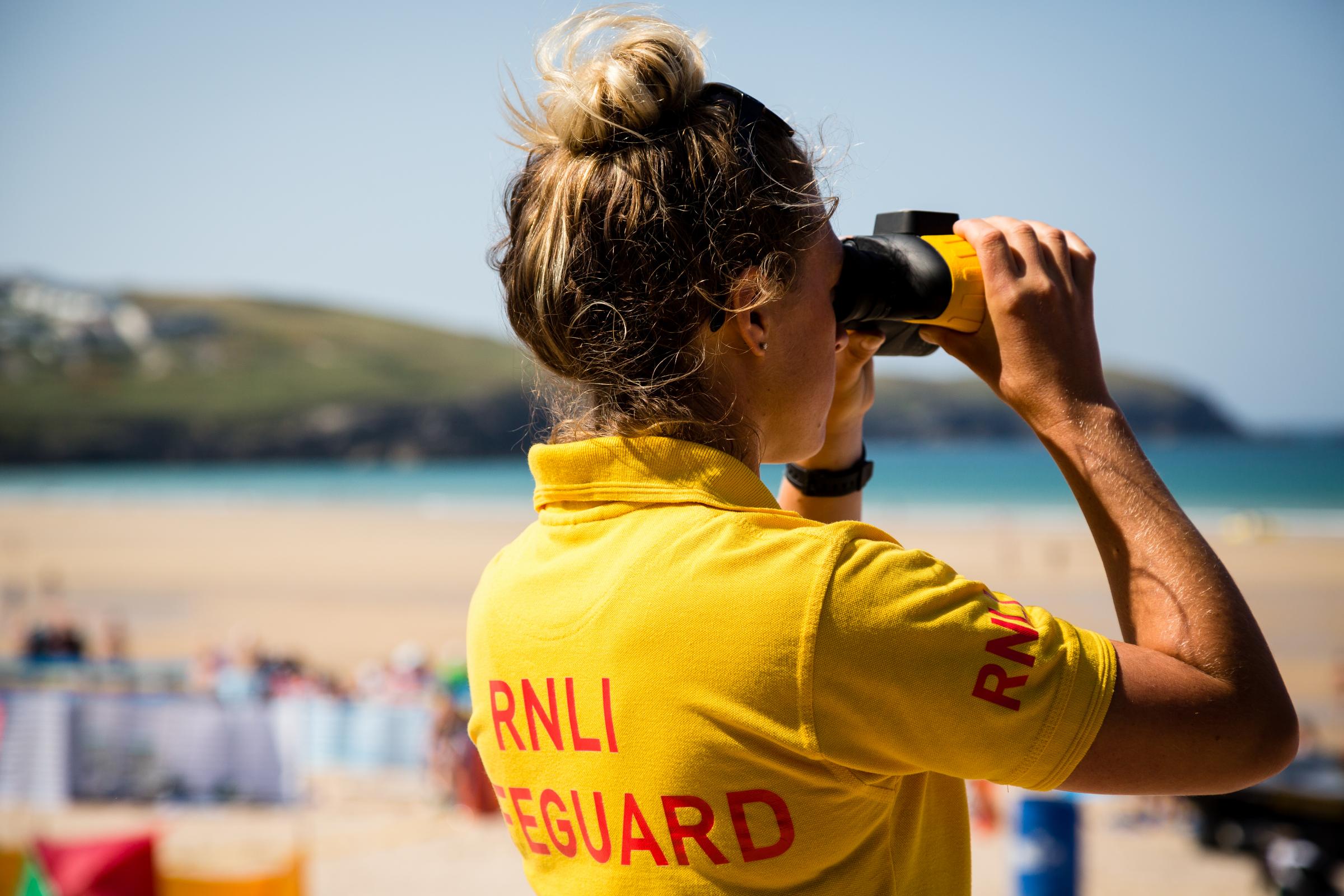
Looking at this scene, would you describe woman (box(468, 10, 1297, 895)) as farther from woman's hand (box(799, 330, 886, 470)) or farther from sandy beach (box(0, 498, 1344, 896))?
sandy beach (box(0, 498, 1344, 896))

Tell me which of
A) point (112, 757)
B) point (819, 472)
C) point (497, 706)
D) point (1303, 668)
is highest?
point (819, 472)

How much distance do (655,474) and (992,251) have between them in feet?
1.40

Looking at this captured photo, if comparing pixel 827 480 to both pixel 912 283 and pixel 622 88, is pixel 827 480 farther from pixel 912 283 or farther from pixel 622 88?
pixel 622 88

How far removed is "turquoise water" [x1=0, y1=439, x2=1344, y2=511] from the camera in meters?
44.6

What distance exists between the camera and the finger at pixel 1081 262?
1052 millimetres

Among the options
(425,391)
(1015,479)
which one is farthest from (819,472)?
(425,391)

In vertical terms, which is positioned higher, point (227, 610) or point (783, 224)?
point (783, 224)

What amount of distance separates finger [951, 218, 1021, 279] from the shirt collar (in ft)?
1.08

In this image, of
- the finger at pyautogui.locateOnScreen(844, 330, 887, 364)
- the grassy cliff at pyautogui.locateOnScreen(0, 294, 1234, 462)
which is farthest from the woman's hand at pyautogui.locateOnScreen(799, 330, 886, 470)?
the grassy cliff at pyautogui.locateOnScreen(0, 294, 1234, 462)

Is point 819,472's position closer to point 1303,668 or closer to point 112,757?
point 112,757

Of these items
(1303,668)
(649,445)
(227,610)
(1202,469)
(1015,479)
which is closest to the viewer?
(649,445)

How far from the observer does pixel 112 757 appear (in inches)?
219

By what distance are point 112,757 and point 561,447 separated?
573 cm

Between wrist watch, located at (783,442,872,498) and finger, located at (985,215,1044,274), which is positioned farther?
wrist watch, located at (783,442,872,498)
